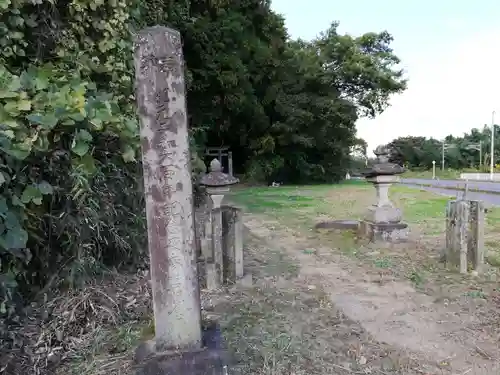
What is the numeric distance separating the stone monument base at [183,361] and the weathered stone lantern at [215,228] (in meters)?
1.77

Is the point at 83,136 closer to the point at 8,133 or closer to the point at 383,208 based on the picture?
the point at 8,133

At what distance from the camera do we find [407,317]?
3.25 metres

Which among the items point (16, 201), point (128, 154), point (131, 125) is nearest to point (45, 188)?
point (16, 201)

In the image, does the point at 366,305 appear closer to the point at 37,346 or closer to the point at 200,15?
the point at 37,346

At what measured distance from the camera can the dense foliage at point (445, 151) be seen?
5197 centimetres

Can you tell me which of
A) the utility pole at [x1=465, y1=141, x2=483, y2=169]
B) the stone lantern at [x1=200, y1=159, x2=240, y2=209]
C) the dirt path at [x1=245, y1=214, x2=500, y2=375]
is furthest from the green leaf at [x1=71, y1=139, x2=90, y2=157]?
the utility pole at [x1=465, y1=141, x2=483, y2=169]

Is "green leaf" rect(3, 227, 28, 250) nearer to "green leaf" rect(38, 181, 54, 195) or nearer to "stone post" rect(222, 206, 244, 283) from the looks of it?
"green leaf" rect(38, 181, 54, 195)

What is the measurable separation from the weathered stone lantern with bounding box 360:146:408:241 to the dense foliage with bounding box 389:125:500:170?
4773 cm

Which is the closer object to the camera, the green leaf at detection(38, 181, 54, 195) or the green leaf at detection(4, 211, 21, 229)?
the green leaf at detection(4, 211, 21, 229)

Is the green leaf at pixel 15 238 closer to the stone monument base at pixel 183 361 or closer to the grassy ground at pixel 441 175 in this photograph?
the stone monument base at pixel 183 361

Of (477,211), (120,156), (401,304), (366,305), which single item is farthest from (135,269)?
(477,211)

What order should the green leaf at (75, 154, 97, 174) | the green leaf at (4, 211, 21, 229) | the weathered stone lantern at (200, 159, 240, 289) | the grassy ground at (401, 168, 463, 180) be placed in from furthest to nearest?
1. the grassy ground at (401, 168, 463, 180)
2. the weathered stone lantern at (200, 159, 240, 289)
3. the green leaf at (75, 154, 97, 174)
4. the green leaf at (4, 211, 21, 229)

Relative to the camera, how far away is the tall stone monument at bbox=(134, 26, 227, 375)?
2.05 metres

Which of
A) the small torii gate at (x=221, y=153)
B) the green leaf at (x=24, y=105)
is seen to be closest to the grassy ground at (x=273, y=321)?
the green leaf at (x=24, y=105)
